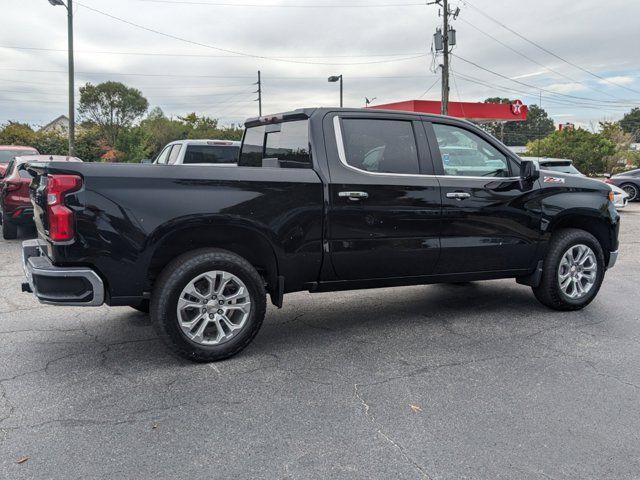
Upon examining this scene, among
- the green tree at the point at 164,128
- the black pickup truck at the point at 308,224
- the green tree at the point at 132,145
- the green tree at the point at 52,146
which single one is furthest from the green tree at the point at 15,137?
the black pickup truck at the point at 308,224

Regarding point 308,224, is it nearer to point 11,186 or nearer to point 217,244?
point 217,244

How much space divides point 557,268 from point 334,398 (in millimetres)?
3001

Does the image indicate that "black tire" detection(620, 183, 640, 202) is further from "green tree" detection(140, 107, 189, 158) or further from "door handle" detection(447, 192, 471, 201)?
"green tree" detection(140, 107, 189, 158)

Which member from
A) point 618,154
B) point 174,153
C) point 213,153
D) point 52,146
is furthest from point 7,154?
point 618,154

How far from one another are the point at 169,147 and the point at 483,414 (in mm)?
9102

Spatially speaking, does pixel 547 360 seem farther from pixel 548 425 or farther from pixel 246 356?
pixel 246 356

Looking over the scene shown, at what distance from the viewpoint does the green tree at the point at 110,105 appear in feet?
201

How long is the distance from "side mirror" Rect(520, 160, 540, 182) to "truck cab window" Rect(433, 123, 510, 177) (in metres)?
0.14

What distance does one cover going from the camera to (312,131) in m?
4.51

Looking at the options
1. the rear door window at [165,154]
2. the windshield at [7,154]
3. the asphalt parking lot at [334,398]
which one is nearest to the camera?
the asphalt parking lot at [334,398]

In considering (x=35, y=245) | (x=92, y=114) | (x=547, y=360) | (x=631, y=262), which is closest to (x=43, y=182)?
(x=35, y=245)

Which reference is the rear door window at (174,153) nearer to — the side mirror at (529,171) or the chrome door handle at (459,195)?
the chrome door handle at (459,195)

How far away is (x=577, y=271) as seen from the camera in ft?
18.2

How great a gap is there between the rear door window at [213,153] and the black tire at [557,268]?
6244 millimetres
